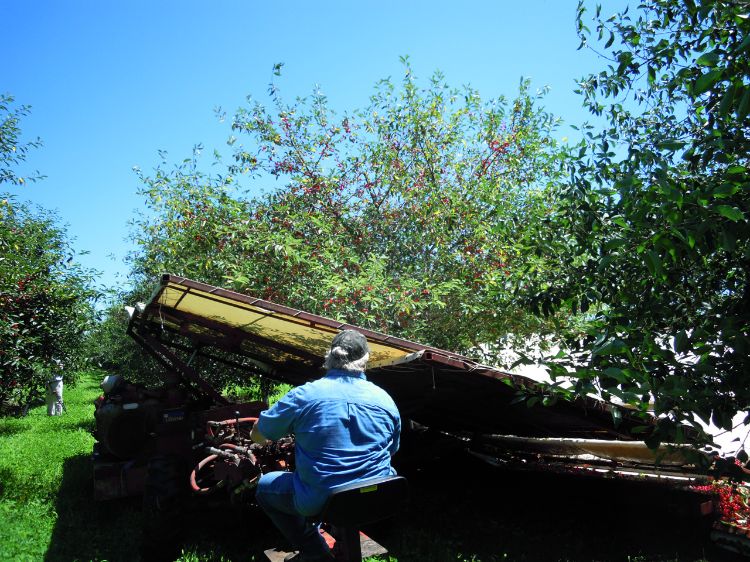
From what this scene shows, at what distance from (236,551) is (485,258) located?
6.25 metres

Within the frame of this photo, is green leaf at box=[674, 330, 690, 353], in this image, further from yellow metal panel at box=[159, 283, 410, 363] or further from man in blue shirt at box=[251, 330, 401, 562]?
yellow metal panel at box=[159, 283, 410, 363]

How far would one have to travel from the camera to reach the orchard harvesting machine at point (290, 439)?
4.85 m

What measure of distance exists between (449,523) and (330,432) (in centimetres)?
376

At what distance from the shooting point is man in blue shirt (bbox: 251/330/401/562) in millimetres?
3420

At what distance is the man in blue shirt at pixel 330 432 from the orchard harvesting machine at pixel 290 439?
22.5 inches

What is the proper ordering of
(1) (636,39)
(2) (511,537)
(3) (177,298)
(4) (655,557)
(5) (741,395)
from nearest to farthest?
(5) (741,395), (1) (636,39), (4) (655,557), (2) (511,537), (3) (177,298)

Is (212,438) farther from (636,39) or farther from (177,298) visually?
(636,39)

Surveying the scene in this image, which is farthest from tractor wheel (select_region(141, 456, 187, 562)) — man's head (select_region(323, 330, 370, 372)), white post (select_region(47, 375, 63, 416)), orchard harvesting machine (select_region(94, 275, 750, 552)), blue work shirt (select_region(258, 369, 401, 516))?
white post (select_region(47, 375, 63, 416))

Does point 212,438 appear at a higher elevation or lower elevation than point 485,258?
lower

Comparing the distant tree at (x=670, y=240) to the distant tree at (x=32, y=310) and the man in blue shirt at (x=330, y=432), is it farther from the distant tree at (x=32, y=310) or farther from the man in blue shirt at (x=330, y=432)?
the distant tree at (x=32, y=310)

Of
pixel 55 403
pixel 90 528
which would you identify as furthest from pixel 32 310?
pixel 55 403

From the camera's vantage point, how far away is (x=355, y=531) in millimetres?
3303

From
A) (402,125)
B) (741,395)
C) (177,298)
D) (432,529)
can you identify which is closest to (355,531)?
(741,395)

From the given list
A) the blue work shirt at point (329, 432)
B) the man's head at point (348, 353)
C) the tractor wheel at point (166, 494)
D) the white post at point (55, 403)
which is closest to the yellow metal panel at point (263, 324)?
the tractor wheel at point (166, 494)
